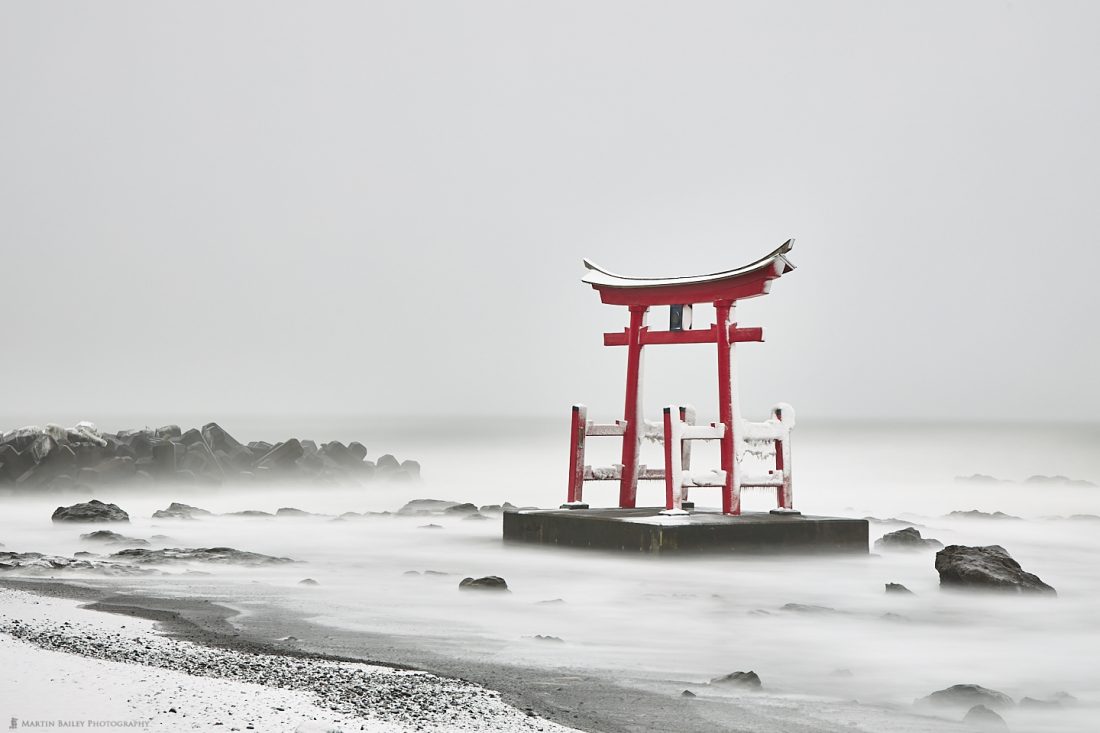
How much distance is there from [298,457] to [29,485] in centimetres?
574

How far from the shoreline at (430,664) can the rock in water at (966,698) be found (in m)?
1.18

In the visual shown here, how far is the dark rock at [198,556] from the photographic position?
515 inches

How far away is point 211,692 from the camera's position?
6.05 metres

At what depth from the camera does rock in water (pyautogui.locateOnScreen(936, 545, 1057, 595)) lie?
37.5 ft

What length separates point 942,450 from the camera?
174 ft

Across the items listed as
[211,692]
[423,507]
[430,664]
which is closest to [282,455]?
[423,507]

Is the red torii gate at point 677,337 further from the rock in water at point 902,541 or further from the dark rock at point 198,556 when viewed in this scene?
the dark rock at point 198,556

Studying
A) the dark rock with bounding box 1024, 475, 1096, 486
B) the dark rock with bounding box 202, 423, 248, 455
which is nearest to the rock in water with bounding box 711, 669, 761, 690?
the dark rock with bounding box 202, 423, 248, 455

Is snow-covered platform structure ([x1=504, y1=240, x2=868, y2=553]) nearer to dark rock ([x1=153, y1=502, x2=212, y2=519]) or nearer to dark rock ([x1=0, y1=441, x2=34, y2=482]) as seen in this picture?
dark rock ([x1=153, y1=502, x2=212, y2=519])

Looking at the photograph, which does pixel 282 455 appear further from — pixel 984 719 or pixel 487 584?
pixel 984 719

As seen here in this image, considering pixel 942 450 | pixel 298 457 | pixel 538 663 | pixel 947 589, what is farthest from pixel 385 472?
pixel 942 450

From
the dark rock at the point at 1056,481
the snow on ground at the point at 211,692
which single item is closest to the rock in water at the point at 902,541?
the snow on ground at the point at 211,692

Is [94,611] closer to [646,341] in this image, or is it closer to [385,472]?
[646,341]

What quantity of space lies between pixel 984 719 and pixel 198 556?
9.22 metres
